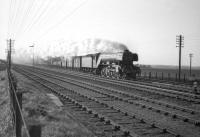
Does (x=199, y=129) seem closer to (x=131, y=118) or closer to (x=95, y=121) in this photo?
(x=131, y=118)

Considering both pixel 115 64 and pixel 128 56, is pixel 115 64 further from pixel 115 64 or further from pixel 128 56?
pixel 128 56

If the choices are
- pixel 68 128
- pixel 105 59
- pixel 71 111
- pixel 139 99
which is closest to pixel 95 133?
pixel 68 128

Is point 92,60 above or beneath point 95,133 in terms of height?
above

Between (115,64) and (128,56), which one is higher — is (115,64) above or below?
below

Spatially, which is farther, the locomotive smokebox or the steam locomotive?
the locomotive smokebox

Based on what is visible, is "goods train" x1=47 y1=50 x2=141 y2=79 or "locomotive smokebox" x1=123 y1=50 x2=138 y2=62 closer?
"goods train" x1=47 y1=50 x2=141 y2=79

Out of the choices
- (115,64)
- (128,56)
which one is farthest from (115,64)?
(128,56)

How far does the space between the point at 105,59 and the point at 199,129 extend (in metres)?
23.9

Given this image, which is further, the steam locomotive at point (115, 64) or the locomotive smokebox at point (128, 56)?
the locomotive smokebox at point (128, 56)

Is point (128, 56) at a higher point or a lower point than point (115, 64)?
higher

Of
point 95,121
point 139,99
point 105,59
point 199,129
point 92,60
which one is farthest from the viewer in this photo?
point 92,60

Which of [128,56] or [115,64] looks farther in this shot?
[115,64]

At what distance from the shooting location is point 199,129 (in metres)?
7.38

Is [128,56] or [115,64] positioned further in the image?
[115,64]
